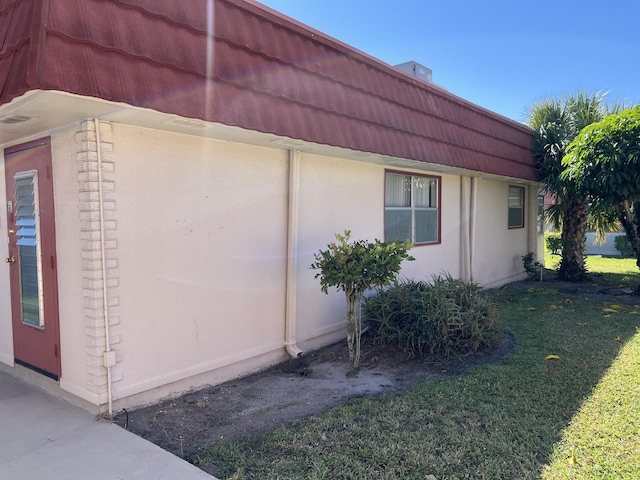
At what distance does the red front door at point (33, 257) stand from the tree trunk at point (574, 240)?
436 inches

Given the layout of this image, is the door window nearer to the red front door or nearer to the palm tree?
the red front door

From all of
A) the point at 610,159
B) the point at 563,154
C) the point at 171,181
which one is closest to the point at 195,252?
the point at 171,181

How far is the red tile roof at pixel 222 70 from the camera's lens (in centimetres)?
276

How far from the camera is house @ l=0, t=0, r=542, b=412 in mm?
3080

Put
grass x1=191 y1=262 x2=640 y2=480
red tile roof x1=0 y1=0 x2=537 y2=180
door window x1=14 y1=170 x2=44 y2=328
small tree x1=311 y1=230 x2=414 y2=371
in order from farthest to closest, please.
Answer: small tree x1=311 y1=230 x2=414 y2=371 → door window x1=14 y1=170 x2=44 y2=328 → grass x1=191 y1=262 x2=640 y2=480 → red tile roof x1=0 y1=0 x2=537 y2=180

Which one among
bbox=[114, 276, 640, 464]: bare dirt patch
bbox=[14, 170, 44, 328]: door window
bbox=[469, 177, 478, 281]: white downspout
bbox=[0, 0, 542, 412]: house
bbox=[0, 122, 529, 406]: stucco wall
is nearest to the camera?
bbox=[0, 0, 542, 412]: house

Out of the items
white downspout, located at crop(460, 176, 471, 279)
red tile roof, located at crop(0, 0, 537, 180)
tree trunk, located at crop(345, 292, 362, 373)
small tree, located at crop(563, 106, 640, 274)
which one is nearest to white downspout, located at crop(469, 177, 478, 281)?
white downspout, located at crop(460, 176, 471, 279)

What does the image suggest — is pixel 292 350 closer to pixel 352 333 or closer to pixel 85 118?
pixel 352 333

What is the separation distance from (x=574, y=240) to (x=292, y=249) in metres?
8.78

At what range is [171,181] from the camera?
413cm

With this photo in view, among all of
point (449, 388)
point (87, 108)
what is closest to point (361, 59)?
point (87, 108)

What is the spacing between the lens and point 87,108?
3203mm

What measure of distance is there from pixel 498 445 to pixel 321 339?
3.00m

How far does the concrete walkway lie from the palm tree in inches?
364
